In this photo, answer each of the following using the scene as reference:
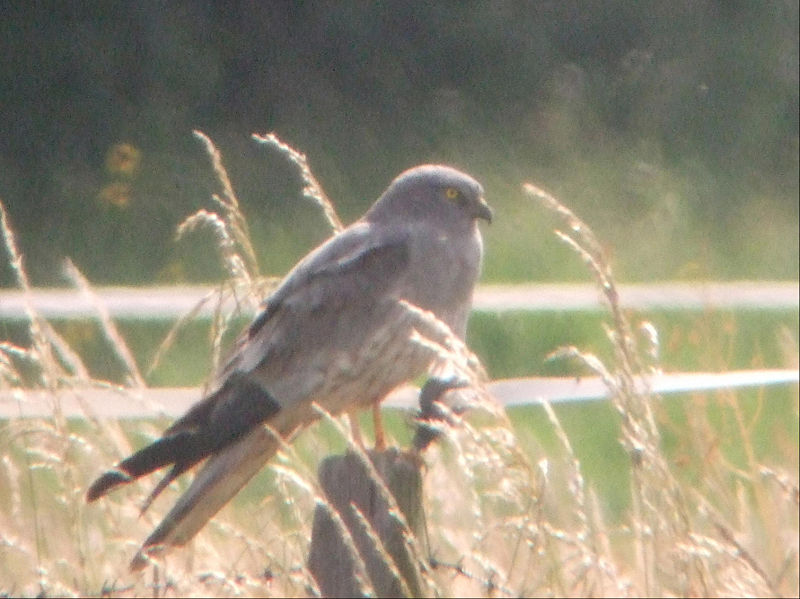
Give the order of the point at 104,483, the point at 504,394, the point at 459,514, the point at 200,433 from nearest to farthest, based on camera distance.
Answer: the point at 104,483 < the point at 200,433 < the point at 459,514 < the point at 504,394

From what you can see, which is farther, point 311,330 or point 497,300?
point 497,300

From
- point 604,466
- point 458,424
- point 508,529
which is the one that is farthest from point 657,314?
point 458,424

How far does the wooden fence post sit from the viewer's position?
2.49 metres

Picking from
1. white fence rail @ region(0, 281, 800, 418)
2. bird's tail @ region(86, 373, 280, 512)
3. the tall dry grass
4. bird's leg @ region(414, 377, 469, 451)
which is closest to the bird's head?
the tall dry grass

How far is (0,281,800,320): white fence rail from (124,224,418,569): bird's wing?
166 inches

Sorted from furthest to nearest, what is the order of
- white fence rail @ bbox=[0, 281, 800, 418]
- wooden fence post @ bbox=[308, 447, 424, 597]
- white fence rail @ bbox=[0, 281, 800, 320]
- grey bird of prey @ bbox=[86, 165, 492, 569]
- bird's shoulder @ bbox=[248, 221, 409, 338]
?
1. white fence rail @ bbox=[0, 281, 800, 320]
2. white fence rail @ bbox=[0, 281, 800, 418]
3. bird's shoulder @ bbox=[248, 221, 409, 338]
4. grey bird of prey @ bbox=[86, 165, 492, 569]
5. wooden fence post @ bbox=[308, 447, 424, 597]

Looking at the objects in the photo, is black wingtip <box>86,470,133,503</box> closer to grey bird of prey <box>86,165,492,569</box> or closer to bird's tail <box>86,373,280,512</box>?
bird's tail <box>86,373,280,512</box>

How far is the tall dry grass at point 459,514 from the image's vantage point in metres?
2.61

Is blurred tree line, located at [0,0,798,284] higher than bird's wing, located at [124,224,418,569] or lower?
higher

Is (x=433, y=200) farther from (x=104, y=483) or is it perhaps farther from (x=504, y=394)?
(x=104, y=483)

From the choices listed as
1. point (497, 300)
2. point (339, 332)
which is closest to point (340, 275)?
point (339, 332)

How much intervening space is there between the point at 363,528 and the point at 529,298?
682cm

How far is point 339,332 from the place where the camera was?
11.4 ft

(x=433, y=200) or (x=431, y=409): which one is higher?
(x=433, y=200)
